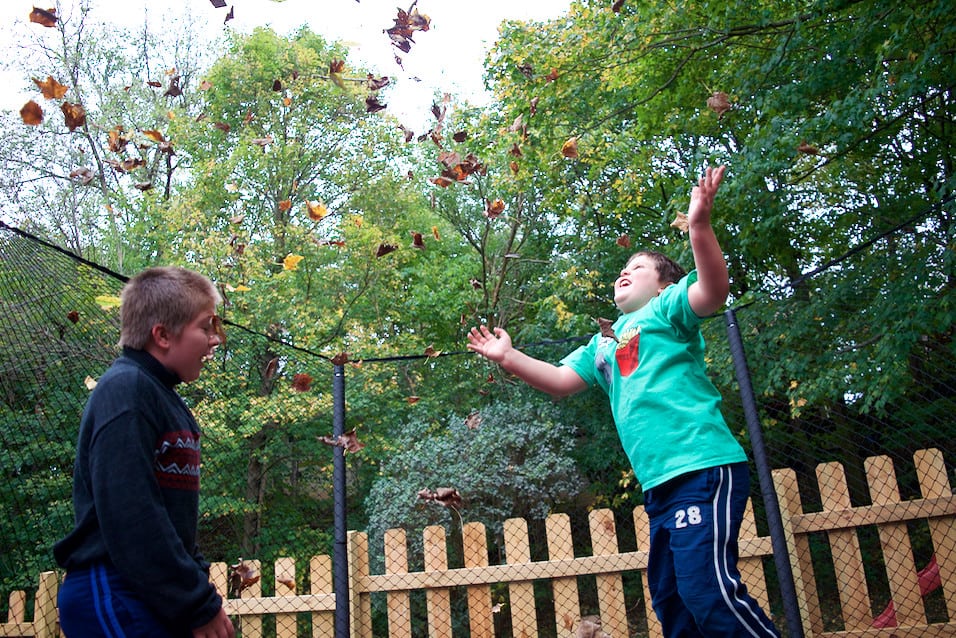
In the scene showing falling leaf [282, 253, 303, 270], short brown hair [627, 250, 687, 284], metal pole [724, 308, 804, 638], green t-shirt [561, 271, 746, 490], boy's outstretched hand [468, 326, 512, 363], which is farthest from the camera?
falling leaf [282, 253, 303, 270]

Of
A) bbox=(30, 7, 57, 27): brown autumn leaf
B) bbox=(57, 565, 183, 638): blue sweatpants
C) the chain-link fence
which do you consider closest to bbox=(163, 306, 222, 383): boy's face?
bbox=(57, 565, 183, 638): blue sweatpants

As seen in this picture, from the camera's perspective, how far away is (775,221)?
7125mm

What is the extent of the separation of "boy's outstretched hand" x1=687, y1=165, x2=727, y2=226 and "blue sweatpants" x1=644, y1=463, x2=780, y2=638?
642mm

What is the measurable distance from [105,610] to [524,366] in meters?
1.37

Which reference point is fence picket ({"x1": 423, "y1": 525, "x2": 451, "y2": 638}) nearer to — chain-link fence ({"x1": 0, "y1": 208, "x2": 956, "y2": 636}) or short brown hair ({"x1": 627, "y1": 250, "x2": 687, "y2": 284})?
chain-link fence ({"x1": 0, "y1": 208, "x2": 956, "y2": 636})

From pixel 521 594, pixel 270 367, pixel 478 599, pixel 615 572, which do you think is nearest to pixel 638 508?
pixel 615 572

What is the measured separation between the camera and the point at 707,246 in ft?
6.31

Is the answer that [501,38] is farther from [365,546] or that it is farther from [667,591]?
[667,591]

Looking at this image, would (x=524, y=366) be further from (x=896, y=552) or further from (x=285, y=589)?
(x=896, y=552)

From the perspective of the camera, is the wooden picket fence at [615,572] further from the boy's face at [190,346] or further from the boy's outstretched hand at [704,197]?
the boy's face at [190,346]

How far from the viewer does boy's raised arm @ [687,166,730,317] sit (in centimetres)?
189

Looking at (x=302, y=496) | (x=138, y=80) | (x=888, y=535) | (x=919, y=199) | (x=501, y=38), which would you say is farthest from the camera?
(x=138, y=80)

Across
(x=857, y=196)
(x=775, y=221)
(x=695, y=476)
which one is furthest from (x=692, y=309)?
(x=857, y=196)

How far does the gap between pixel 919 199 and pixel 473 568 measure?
6.33 meters
